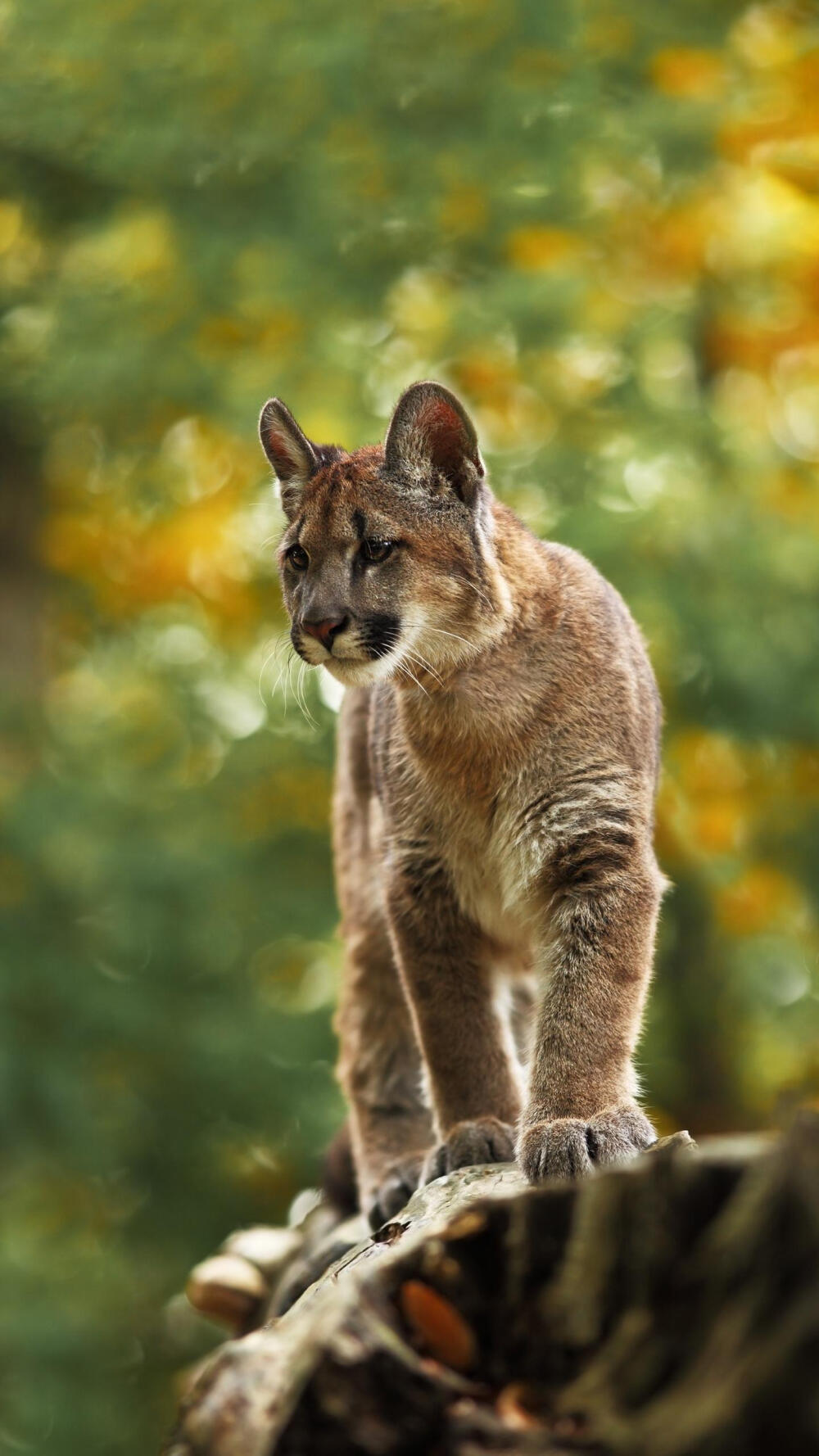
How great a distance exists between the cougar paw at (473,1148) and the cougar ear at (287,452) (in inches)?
82.8

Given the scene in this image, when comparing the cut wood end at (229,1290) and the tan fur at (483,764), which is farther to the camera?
the cut wood end at (229,1290)

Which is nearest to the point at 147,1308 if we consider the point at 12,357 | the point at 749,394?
the point at 12,357

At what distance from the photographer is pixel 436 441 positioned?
216 inches

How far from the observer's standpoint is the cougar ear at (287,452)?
5.67 metres

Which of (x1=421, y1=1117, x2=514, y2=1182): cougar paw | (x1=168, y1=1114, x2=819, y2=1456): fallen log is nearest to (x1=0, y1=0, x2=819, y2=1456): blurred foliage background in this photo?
(x1=421, y1=1117, x2=514, y2=1182): cougar paw

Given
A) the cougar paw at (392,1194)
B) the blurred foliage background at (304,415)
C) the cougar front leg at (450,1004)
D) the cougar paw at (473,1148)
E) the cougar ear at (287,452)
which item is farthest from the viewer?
the blurred foliage background at (304,415)

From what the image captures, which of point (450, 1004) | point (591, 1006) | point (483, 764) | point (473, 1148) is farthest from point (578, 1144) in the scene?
point (483, 764)

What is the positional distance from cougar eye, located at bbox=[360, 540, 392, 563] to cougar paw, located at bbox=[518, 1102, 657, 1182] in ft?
5.98

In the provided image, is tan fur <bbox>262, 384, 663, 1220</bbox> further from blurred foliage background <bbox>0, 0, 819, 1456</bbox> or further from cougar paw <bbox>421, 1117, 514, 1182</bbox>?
blurred foliage background <bbox>0, 0, 819, 1456</bbox>

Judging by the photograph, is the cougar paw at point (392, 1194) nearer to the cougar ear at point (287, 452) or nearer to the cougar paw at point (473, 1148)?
the cougar paw at point (473, 1148)

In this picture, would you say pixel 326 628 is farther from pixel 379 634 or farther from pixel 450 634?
pixel 450 634

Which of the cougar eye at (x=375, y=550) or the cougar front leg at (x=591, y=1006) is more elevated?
the cougar eye at (x=375, y=550)

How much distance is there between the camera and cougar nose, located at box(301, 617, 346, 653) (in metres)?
5.13

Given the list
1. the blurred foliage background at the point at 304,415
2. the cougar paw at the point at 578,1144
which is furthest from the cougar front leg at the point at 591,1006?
the blurred foliage background at the point at 304,415
